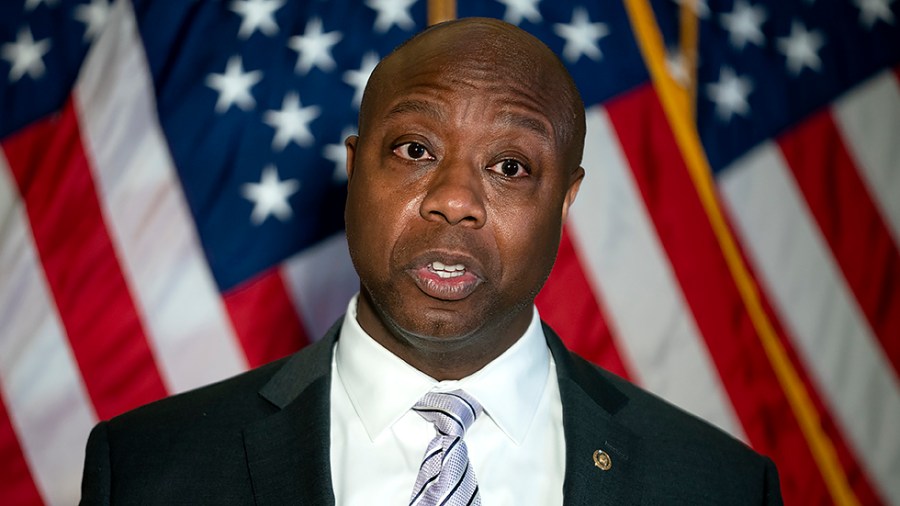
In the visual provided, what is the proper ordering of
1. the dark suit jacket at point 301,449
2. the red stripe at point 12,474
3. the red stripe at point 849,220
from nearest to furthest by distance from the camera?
1. the dark suit jacket at point 301,449
2. the red stripe at point 12,474
3. the red stripe at point 849,220

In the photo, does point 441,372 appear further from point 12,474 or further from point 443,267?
point 12,474

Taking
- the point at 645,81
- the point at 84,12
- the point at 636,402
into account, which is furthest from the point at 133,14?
the point at 636,402

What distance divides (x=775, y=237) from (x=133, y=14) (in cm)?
219

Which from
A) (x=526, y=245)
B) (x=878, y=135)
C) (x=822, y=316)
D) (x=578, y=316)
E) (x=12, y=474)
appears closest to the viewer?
(x=526, y=245)

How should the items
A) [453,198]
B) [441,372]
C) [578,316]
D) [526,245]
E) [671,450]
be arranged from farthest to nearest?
1. [578,316]
2. [671,450]
3. [441,372]
4. [526,245]
5. [453,198]

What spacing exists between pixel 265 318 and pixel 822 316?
1.80m

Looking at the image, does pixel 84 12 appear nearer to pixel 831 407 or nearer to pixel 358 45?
pixel 358 45

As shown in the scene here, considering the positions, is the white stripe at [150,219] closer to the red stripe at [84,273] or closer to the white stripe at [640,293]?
the red stripe at [84,273]

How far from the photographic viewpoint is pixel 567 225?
143 inches

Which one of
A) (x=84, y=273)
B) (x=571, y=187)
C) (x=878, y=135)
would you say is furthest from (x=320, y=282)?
(x=878, y=135)

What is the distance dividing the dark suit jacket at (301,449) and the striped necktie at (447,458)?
0.53ft

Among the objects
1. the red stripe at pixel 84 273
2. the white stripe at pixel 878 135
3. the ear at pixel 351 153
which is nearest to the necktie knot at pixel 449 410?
the ear at pixel 351 153

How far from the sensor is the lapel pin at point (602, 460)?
6.75ft

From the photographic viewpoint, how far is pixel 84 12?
3.61m
